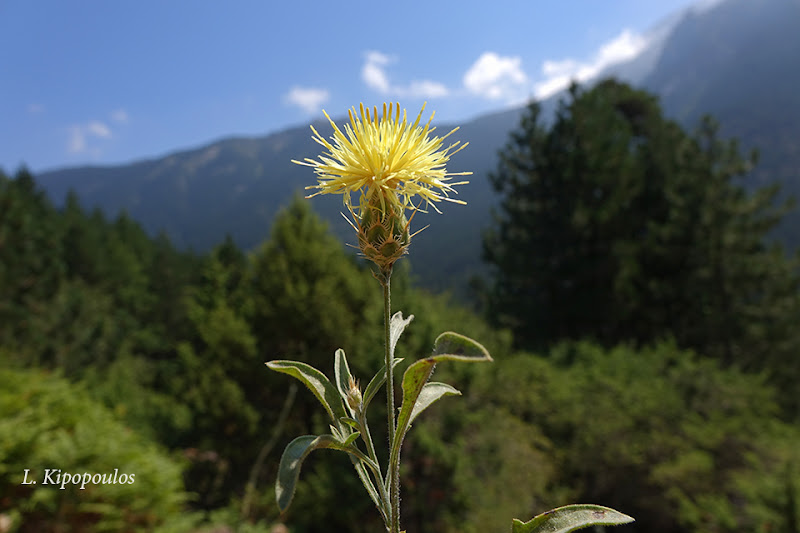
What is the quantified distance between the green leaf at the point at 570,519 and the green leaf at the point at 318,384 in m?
0.30

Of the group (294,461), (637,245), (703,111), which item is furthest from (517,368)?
(703,111)

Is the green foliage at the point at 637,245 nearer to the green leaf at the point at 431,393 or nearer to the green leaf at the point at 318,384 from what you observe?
the green leaf at the point at 431,393

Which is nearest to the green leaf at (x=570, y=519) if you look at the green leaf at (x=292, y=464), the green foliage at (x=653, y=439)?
the green leaf at (x=292, y=464)

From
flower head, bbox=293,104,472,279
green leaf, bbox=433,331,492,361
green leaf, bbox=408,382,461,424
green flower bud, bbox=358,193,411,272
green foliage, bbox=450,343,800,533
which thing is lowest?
green foliage, bbox=450,343,800,533

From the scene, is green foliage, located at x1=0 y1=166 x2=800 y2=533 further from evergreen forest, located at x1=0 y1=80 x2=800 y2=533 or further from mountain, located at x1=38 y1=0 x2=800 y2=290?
mountain, located at x1=38 y1=0 x2=800 y2=290

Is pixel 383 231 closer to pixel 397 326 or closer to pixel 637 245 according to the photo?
pixel 397 326

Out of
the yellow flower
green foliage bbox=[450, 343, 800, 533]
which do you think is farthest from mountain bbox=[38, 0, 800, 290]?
the yellow flower

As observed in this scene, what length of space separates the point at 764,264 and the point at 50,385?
2082cm

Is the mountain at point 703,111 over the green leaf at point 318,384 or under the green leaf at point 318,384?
over

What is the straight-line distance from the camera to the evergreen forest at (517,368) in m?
6.12

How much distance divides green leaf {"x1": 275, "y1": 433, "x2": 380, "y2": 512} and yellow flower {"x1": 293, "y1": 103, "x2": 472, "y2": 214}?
0.37 metres

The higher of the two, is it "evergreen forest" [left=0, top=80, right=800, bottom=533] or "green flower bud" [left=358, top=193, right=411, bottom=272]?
"green flower bud" [left=358, top=193, right=411, bottom=272]

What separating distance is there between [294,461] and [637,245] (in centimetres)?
1810

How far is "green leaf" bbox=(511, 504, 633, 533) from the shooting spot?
57 cm
